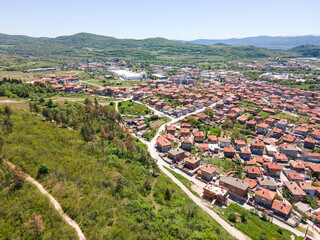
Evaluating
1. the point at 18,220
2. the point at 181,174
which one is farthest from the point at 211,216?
the point at 18,220

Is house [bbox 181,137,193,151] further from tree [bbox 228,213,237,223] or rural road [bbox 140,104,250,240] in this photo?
tree [bbox 228,213,237,223]

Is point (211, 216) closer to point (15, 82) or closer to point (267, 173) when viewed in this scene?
point (267, 173)

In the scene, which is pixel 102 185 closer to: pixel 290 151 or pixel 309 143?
pixel 290 151

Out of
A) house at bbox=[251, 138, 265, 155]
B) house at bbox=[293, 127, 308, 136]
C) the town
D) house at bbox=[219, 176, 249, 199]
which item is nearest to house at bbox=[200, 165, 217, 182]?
the town

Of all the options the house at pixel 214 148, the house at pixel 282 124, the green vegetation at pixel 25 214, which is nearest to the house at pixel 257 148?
the house at pixel 214 148

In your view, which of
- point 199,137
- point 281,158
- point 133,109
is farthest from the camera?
point 133,109

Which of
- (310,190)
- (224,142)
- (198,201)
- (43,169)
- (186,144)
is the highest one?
(43,169)

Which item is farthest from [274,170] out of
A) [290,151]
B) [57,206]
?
[57,206]
